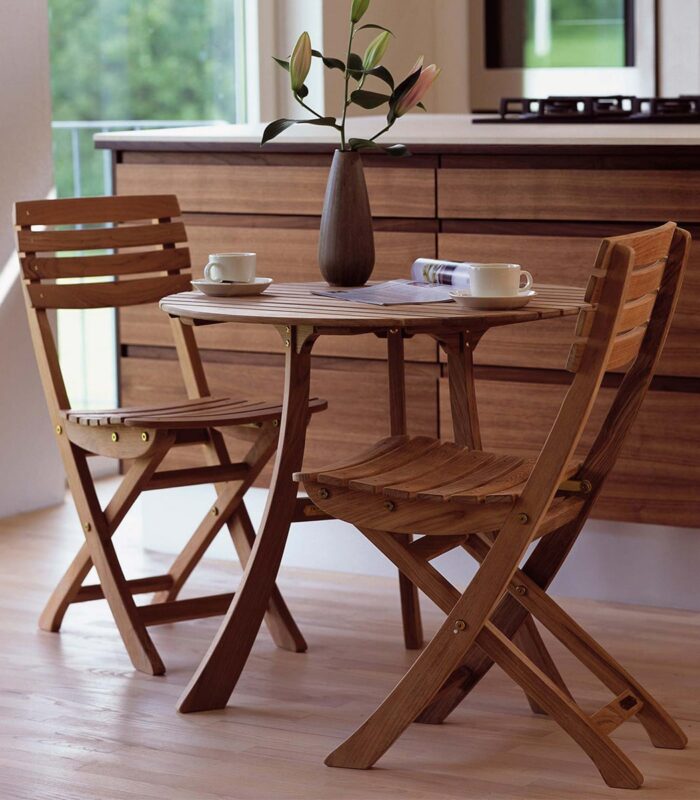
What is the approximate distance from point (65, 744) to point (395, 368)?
97cm

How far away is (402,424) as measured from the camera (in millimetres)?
2990

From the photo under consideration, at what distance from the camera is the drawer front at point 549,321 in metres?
3.12

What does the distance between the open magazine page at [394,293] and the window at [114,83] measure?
1.79m

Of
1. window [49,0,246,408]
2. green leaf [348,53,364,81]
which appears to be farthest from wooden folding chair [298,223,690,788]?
window [49,0,246,408]

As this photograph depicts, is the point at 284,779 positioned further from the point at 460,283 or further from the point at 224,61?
the point at 224,61

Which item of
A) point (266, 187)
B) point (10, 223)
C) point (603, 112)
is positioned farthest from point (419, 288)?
point (10, 223)

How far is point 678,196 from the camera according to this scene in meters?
3.07

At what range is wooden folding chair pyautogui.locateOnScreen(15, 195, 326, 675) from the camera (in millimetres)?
2908

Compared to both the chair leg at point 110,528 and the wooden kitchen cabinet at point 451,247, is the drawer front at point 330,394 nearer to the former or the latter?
the wooden kitchen cabinet at point 451,247

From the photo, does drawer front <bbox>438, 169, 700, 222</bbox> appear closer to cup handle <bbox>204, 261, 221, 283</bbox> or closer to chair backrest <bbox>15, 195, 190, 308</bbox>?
chair backrest <bbox>15, 195, 190, 308</bbox>

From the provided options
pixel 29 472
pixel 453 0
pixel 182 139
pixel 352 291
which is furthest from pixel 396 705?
A: pixel 453 0

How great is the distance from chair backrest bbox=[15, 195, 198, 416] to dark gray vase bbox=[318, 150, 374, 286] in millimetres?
639

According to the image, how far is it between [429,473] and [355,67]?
806 mm

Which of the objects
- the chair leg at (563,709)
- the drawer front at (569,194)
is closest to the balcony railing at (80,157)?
the drawer front at (569,194)
